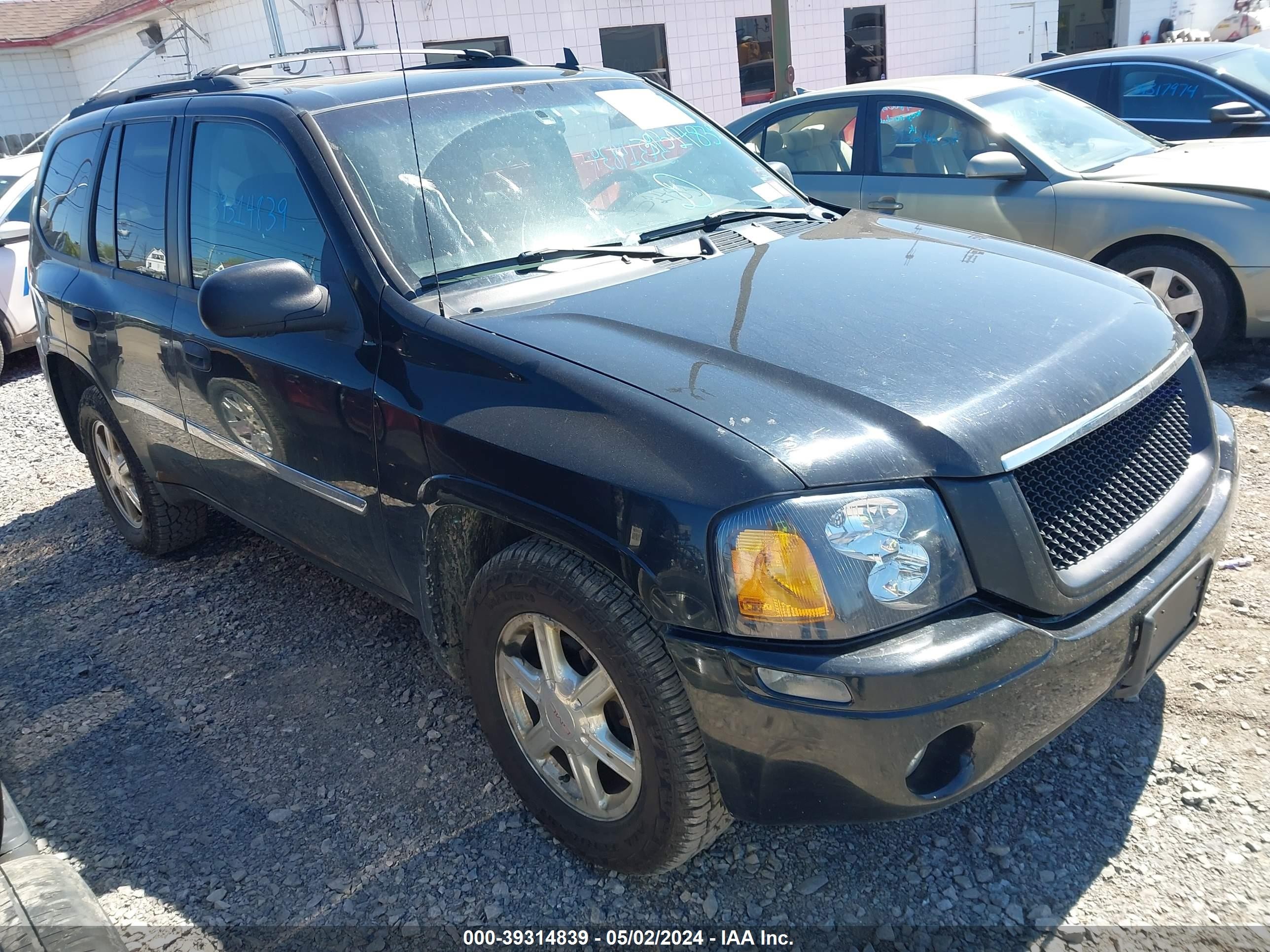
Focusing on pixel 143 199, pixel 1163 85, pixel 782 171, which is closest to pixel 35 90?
pixel 143 199

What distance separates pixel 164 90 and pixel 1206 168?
5198 millimetres

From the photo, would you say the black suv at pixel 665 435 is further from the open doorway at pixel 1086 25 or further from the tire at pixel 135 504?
the open doorway at pixel 1086 25

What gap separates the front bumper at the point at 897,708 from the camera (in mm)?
1871

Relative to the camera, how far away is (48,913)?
174 centimetres

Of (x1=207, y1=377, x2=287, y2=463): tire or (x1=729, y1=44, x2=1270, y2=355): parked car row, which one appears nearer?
(x1=207, y1=377, x2=287, y2=463): tire

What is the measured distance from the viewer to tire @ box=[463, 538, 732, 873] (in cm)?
207

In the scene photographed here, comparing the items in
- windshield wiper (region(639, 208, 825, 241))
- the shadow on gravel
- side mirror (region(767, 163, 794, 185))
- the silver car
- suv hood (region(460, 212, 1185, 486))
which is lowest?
the shadow on gravel

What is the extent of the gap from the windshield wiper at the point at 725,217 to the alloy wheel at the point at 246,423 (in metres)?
1.32

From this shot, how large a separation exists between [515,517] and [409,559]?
0.57m

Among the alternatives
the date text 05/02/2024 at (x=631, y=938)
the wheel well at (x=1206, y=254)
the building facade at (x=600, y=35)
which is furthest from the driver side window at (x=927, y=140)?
the date text 05/02/2024 at (x=631, y=938)

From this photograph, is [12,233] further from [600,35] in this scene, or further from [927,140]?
[600,35]

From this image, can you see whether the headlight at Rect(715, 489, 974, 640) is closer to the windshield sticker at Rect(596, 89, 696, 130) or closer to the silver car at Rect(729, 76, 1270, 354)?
the windshield sticker at Rect(596, 89, 696, 130)

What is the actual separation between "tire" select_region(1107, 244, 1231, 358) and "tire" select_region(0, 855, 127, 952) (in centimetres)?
511

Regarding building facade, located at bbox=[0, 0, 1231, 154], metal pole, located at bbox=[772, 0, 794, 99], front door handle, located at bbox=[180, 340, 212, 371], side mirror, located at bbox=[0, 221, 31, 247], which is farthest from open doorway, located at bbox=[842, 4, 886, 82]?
front door handle, located at bbox=[180, 340, 212, 371]
